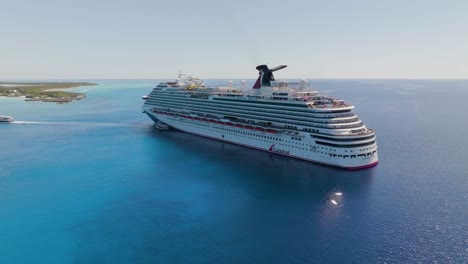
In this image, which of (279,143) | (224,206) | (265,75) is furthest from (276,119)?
(224,206)

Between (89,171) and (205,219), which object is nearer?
(205,219)

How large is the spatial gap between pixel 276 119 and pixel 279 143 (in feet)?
16.0

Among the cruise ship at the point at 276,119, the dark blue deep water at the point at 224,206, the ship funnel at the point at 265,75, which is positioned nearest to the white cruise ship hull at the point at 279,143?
the cruise ship at the point at 276,119

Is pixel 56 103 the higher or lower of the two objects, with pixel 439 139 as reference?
higher

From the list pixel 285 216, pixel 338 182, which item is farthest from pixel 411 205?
pixel 285 216

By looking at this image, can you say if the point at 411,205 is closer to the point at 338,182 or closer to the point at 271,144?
the point at 338,182

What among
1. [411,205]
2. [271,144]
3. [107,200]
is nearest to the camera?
[411,205]

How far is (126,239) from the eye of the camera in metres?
29.7

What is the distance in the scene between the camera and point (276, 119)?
192 ft

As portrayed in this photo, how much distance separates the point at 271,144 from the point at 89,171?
3280cm

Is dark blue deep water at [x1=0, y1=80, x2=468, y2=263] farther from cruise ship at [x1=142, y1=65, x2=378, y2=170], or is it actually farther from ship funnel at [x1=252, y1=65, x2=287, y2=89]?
ship funnel at [x1=252, y1=65, x2=287, y2=89]

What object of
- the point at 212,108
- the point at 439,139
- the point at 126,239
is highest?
the point at 212,108

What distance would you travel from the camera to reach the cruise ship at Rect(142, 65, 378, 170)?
1928 inches

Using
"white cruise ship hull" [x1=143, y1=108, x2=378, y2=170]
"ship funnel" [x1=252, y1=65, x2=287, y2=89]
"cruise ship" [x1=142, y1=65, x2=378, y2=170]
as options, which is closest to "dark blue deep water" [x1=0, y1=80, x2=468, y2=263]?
"white cruise ship hull" [x1=143, y1=108, x2=378, y2=170]
